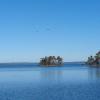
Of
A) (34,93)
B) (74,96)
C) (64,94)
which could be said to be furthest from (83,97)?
(34,93)

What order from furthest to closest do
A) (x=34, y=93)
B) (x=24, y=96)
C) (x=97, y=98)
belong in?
(x=34, y=93), (x=24, y=96), (x=97, y=98)

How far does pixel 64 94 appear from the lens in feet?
160

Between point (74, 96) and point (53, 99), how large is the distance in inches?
168

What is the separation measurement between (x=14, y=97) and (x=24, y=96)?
6.17 ft

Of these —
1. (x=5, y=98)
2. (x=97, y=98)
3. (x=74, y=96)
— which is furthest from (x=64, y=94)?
(x=5, y=98)

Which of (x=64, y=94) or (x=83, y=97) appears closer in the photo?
(x=83, y=97)

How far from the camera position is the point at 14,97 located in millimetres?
46156

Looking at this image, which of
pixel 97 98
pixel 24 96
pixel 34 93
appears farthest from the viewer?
pixel 34 93

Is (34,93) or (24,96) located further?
(34,93)

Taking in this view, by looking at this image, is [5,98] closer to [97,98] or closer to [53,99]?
[53,99]

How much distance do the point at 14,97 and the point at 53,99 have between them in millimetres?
6934

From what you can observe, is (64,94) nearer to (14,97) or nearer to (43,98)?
(43,98)

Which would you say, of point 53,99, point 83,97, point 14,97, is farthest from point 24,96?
point 83,97

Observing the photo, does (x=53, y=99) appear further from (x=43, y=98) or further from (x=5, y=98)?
(x=5, y=98)
